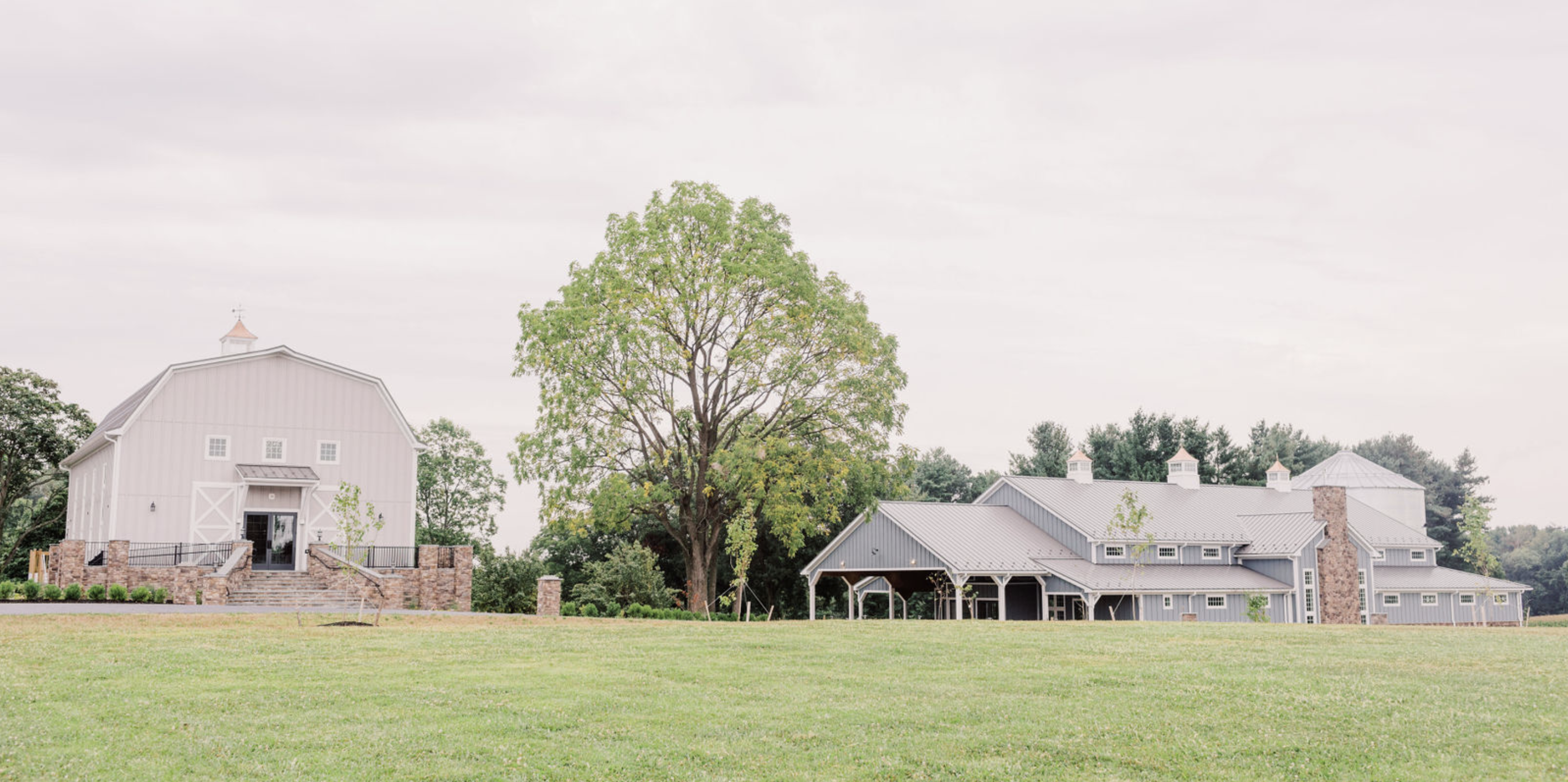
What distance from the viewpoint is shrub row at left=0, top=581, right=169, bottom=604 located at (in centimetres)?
2997

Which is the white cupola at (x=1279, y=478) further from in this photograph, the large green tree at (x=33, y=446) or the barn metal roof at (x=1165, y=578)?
the large green tree at (x=33, y=446)

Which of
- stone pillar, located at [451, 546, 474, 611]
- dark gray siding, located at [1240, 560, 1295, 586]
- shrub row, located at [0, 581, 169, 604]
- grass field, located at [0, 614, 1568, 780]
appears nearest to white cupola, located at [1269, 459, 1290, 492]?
dark gray siding, located at [1240, 560, 1295, 586]

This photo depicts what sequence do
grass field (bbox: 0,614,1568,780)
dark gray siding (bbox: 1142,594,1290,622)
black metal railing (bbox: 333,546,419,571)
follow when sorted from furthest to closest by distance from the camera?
dark gray siding (bbox: 1142,594,1290,622)
black metal railing (bbox: 333,546,419,571)
grass field (bbox: 0,614,1568,780)

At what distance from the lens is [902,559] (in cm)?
4525

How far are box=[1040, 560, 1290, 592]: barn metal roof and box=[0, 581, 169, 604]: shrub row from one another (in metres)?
30.7

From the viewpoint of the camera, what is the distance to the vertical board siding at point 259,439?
3606 cm

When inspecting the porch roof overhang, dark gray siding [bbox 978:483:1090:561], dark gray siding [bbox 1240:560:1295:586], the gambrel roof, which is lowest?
dark gray siding [bbox 1240:560:1295:586]

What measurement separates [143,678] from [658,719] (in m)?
7.29

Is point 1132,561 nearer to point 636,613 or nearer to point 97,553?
point 636,613

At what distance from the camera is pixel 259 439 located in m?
37.7

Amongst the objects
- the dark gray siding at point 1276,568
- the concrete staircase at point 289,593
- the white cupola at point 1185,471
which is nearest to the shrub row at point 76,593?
the concrete staircase at point 289,593

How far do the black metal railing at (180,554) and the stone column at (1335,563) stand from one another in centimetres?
4155

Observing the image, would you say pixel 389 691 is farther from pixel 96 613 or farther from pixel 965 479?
pixel 965 479

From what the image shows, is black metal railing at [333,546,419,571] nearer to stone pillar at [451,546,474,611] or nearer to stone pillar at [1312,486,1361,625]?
stone pillar at [451,546,474,611]
